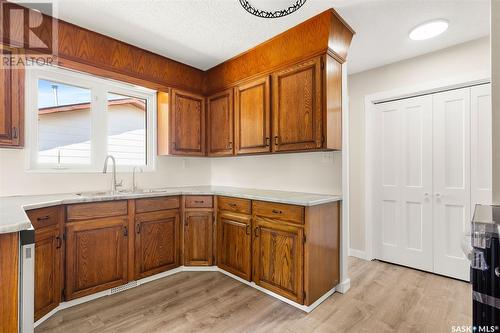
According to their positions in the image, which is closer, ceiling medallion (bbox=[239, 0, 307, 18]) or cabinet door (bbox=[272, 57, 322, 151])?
ceiling medallion (bbox=[239, 0, 307, 18])

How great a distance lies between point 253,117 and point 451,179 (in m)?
2.23

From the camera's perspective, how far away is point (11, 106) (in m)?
1.99

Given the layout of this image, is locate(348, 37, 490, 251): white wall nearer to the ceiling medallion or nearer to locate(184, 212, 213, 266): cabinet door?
the ceiling medallion

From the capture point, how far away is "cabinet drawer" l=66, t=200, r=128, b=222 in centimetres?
207

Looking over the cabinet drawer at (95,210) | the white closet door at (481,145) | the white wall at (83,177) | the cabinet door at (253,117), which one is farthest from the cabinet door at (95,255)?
the white closet door at (481,145)

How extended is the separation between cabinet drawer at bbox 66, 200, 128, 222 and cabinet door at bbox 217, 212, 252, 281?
3.32 ft

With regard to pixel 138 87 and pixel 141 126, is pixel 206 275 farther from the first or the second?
pixel 138 87

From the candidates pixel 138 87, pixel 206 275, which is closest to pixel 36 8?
pixel 138 87

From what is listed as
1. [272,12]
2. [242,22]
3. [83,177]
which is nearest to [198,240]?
[83,177]

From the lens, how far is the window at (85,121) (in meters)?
2.32

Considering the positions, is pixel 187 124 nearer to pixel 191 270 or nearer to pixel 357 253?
pixel 191 270

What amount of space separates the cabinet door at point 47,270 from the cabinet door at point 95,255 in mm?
73

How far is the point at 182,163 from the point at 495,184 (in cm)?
307

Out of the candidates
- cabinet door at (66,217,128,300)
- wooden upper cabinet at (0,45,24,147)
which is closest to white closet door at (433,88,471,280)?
cabinet door at (66,217,128,300)
